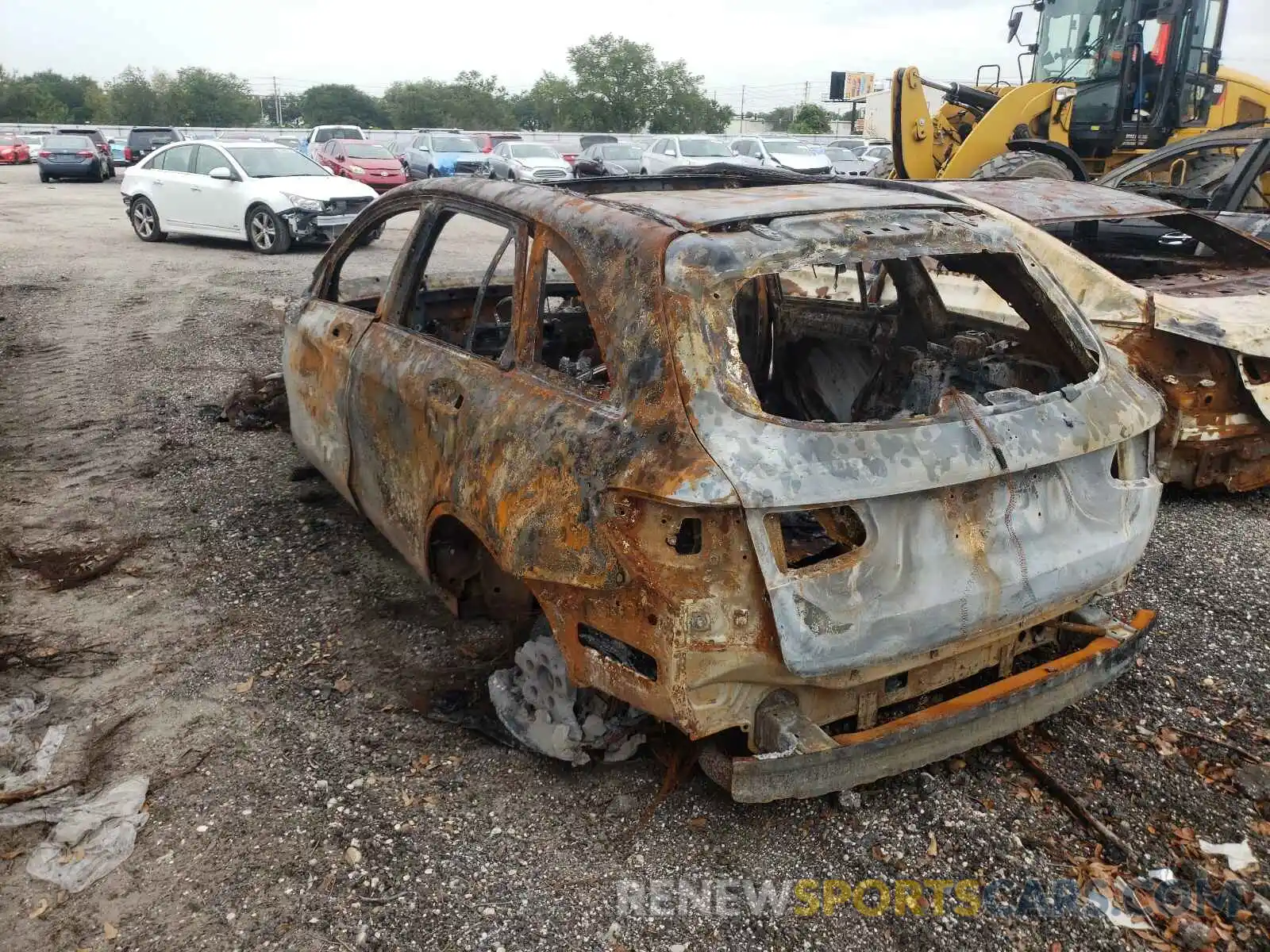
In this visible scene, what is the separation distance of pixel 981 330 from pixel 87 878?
11.6ft

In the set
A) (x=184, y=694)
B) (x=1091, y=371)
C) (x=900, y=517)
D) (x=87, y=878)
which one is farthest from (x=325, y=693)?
(x=1091, y=371)

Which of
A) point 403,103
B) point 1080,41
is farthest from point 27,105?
point 1080,41

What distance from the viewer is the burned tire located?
918 cm

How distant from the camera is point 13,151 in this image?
35.3m

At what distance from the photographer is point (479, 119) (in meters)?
62.7

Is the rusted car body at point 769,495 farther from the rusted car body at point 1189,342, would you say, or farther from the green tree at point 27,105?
the green tree at point 27,105

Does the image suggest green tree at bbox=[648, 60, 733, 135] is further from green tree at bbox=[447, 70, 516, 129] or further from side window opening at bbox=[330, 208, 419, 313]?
side window opening at bbox=[330, 208, 419, 313]

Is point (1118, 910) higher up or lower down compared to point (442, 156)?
lower down

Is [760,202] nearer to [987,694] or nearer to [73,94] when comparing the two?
[987,694]

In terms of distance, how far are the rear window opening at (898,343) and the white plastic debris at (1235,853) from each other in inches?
57.6

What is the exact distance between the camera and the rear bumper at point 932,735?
2.44m

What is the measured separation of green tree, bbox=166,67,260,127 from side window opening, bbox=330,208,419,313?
143ft

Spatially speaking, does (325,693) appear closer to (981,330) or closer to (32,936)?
(32,936)

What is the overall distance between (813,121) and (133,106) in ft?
134
